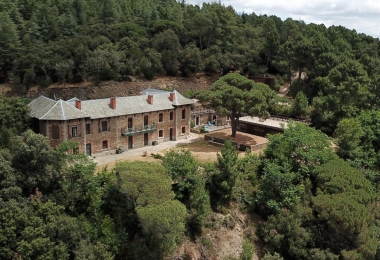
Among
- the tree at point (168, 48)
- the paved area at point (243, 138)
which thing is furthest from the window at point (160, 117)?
the tree at point (168, 48)

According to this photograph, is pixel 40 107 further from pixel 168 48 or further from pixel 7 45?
pixel 168 48

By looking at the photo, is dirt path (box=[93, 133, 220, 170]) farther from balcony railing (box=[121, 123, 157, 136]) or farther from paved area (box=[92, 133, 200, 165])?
balcony railing (box=[121, 123, 157, 136])

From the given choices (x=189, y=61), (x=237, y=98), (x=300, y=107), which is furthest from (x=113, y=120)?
(x=189, y=61)

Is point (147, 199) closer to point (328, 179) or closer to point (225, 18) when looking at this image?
point (328, 179)

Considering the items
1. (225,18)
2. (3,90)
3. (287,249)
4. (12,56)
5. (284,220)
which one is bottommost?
(287,249)

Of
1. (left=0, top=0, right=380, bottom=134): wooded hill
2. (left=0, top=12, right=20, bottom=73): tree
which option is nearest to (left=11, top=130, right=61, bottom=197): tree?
(left=0, top=0, right=380, bottom=134): wooded hill

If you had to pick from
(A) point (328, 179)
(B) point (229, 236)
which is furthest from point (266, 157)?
(B) point (229, 236)

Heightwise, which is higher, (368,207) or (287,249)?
(368,207)

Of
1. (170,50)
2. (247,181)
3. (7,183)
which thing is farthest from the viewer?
(170,50)
